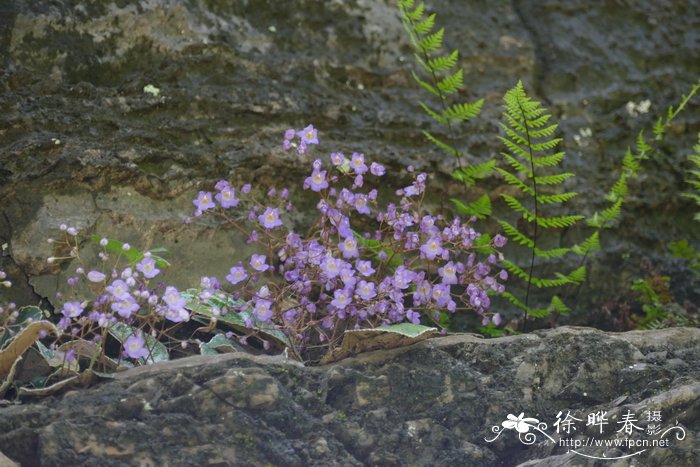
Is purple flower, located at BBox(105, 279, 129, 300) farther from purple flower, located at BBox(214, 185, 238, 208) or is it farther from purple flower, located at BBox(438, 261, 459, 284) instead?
purple flower, located at BBox(438, 261, 459, 284)

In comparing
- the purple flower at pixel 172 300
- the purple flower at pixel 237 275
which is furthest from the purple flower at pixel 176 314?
the purple flower at pixel 237 275

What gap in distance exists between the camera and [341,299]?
9.02ft

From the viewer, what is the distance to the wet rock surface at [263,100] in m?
3.03

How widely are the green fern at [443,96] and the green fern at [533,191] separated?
110 millimetres

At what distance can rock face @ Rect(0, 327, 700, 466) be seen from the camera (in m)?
2.12

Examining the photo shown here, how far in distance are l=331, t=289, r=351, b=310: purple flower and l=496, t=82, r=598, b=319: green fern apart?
0.77 metres

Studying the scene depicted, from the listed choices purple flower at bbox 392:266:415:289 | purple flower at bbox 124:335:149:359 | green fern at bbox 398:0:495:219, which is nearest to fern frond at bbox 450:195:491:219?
green fern at bbox 398:0:495:219

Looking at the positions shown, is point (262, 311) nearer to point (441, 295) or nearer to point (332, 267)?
point (332, 267)

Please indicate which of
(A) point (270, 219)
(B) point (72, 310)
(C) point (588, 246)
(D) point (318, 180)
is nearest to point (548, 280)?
(C) point (588, 246)

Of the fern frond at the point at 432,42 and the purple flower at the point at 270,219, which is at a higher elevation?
the fern frond at the point at 432,42

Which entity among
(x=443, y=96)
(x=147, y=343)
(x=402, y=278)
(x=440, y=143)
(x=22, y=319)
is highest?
(x=443, y=96)

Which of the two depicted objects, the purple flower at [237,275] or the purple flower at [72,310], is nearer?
the purple flower at [72,310]

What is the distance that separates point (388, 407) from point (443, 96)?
1440 mm

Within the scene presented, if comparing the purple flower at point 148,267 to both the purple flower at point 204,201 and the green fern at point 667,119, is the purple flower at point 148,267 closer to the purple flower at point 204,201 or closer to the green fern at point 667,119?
the purple flower at point 204,201
